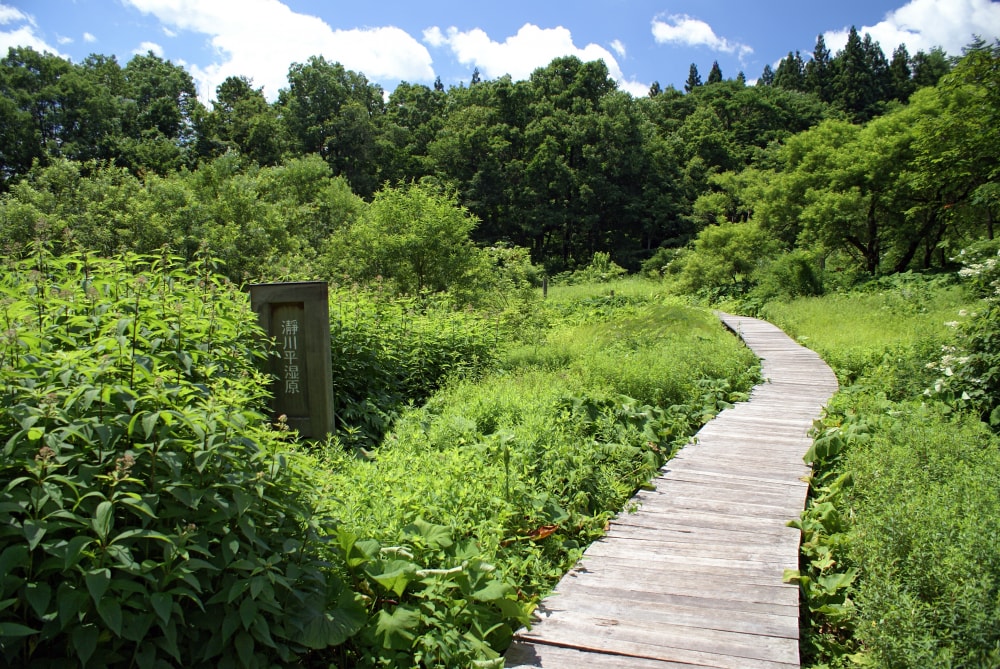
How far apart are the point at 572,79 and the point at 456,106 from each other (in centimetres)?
1117

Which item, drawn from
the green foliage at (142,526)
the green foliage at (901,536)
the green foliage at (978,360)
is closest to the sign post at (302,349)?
the green foliage at (142,526)

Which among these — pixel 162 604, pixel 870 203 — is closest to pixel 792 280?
pixel 870 203

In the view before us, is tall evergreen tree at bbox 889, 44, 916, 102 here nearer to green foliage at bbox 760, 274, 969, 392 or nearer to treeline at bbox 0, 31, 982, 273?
treeline at bbox 0, 31, 982, 273

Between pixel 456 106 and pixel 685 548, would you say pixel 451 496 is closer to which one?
pixel 685 548

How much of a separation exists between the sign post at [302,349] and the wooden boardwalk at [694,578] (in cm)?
244

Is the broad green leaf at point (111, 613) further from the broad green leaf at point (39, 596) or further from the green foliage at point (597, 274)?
the green foliage at point (597, 274)

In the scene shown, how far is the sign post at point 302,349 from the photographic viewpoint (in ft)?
16.3

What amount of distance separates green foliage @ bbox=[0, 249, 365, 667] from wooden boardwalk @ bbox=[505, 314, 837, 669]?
3.29 ft

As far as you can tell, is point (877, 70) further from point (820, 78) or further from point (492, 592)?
point (492, 592)

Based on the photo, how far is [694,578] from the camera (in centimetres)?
325

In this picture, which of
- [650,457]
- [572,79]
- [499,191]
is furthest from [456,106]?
[650,457]

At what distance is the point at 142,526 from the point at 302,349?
305cm

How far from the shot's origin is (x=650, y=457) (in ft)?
15.8

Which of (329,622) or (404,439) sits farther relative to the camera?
(404,439)
